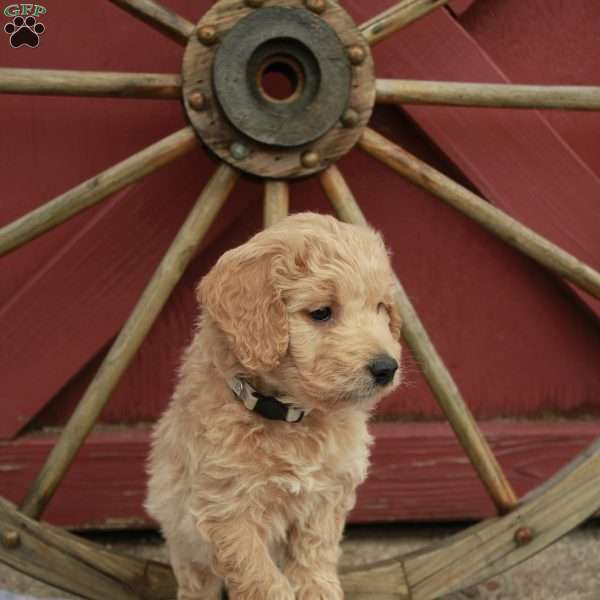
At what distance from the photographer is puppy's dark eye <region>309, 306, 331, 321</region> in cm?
175

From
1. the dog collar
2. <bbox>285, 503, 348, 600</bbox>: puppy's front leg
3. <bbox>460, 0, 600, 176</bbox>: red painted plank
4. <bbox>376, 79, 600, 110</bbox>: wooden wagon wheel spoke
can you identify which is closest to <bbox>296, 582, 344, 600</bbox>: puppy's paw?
<bbox>285, 503, 348, 600</bbox>: puppy's front leg

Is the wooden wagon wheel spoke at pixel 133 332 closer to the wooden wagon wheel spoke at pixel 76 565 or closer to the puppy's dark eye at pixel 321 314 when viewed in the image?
the wooden wagon wheel spoke at pixel 76 565

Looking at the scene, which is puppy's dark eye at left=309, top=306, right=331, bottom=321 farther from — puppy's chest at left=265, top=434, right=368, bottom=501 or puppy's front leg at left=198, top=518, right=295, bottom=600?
puppy's front leg at left=198, top=518, right=295, bottom=600

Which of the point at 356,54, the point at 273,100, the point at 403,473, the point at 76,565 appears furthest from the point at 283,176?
the point at 403,473

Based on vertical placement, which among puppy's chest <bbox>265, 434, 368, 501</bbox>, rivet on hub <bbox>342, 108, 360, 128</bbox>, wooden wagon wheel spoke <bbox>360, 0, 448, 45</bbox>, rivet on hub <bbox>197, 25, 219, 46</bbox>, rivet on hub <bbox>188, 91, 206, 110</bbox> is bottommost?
puppy's chest <bbox>265, 434, 368, 501</bbox>

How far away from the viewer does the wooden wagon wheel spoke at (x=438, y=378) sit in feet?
7.32

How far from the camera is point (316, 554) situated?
6.30 feet

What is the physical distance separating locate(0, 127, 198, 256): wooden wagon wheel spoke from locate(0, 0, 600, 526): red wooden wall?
39cm

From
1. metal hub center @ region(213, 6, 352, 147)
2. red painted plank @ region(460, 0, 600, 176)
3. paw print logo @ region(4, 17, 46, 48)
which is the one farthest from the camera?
red painted plank @ region(460, 0, 600, 176)

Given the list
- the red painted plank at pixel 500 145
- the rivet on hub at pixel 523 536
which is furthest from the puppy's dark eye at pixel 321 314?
the red painted plank at pixel 500 145

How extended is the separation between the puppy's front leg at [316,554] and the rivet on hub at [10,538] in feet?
2.03

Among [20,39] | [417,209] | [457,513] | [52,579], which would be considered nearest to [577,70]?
[417,209]

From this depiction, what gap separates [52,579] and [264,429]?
2.19 ft

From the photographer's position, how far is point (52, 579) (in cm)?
218
